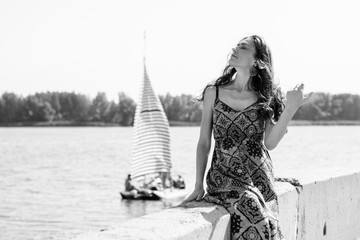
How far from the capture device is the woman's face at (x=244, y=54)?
4.48m

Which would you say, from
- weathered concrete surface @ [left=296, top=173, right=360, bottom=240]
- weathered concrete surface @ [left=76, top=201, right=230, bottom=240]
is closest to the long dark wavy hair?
weathered concrete surface @ [left=76, top=201, right=230, bottom=240]

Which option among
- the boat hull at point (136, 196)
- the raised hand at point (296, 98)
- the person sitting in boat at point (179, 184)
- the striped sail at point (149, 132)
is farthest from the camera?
the striped sail at point (149, 132)

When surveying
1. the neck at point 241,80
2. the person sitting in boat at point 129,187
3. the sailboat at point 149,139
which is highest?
the neck at point 241,80

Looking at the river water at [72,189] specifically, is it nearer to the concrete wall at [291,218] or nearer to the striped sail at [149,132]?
the concrete wall at [291,218]

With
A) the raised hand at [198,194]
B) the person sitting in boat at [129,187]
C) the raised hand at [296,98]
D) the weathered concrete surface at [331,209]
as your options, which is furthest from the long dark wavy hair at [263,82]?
the person sitting in boat at [129,187]

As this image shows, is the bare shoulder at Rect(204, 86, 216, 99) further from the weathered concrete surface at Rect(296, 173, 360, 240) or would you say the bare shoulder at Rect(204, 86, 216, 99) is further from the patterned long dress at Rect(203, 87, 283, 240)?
the weathered concrete surface at Rect(296, 173, 360, 240)

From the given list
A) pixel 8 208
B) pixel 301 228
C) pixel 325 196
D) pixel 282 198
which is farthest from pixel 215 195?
pixel 8 208

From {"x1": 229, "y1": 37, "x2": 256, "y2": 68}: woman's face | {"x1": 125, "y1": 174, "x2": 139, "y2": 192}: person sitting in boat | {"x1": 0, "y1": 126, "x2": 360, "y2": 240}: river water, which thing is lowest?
{"x1": 0, "y1": 126, "x2": 360, "y2": 240}: river water

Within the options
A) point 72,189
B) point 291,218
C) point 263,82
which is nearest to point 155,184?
point 72,189

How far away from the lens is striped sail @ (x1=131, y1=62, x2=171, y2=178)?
50688mm

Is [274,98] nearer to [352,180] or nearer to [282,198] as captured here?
[282,198]

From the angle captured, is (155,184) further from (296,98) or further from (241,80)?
(296,98)

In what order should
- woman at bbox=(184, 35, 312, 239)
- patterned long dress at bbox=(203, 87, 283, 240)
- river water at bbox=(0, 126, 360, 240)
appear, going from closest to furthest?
1. patterned long dress at bbox=(203, 87, 283, 240)
2. woman at bbox=(184, 35, 312, 239)
3. river water at bbox=(0, 126, 360, 240)

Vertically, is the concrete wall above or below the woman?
below
